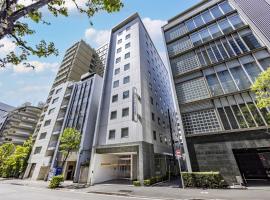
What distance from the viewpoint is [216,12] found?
76.3ft

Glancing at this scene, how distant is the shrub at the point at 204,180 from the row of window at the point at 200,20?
2106cm

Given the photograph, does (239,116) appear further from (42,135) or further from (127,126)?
(42,135)

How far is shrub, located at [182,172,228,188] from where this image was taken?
13352 mm

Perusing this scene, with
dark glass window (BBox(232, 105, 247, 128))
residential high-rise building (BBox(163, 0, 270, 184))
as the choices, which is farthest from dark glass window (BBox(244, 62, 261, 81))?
dark glass window (BBox(232, 105, 247, 128))

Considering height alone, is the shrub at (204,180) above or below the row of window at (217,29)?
below

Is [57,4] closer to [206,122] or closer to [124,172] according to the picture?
[206,122]

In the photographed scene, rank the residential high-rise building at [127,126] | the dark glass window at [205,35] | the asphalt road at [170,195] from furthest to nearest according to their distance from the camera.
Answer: the dark glass window at [205,35] < the residential high-rise building at [127,126] < the asphalt road at [170,195]

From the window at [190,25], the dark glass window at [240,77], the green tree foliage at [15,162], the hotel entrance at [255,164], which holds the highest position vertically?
the window at [190,25]

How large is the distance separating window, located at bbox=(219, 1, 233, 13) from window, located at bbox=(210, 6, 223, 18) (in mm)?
551

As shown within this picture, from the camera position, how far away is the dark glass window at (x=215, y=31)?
21.0 m

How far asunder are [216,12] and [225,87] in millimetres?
13844

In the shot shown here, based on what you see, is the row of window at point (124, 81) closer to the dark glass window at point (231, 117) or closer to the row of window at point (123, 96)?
the row of window at point (123, 96)

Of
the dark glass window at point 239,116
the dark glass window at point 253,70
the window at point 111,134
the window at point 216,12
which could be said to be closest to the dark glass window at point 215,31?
the window at point 216,12

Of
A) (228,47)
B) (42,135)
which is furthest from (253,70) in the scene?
(42,135)
